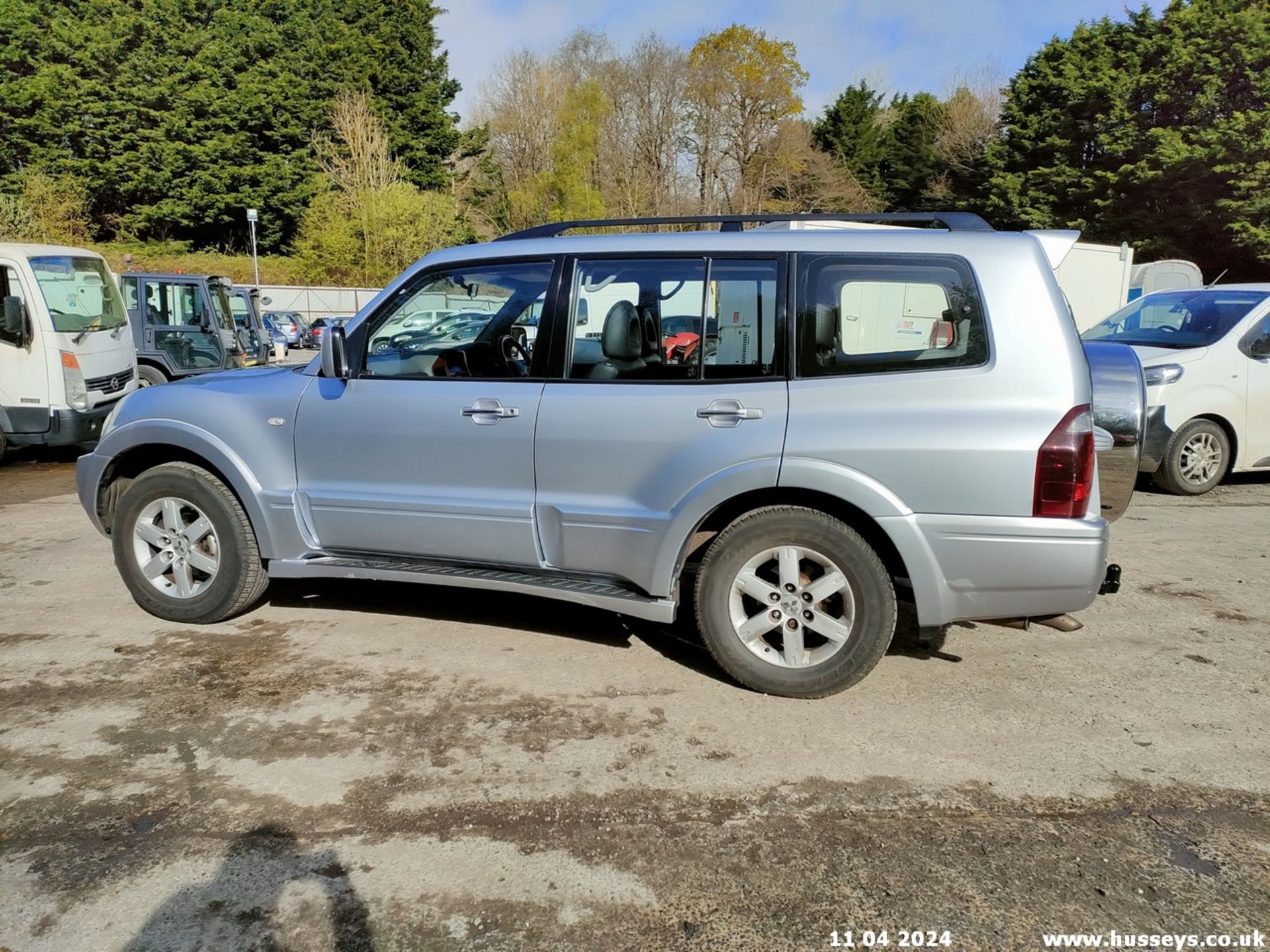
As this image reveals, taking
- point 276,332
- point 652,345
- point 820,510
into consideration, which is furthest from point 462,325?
point 276,332

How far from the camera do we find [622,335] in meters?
4.02

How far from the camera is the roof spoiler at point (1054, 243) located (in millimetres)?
3672

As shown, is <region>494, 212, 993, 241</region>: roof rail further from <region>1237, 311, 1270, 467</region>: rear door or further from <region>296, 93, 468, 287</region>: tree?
<region>296, 93, 468, 287</region>: tree

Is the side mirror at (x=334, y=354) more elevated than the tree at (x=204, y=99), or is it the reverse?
the tree at (x=204, y=99)

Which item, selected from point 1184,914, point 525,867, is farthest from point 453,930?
point 1184,914

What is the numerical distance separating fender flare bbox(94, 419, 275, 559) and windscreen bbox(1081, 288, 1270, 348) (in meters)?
7.40

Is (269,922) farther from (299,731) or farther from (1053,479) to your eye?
(1053,479)

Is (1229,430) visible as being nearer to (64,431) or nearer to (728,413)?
(728,413)

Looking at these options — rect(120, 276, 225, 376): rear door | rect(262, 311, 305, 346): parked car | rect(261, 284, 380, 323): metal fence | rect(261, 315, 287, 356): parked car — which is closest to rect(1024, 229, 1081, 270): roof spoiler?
rect(120, 276, 225, 376): rear door

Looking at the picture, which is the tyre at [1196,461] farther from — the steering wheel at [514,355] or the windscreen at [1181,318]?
the steering wheel at [514,355]

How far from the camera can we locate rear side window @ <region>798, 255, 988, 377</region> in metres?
3.61

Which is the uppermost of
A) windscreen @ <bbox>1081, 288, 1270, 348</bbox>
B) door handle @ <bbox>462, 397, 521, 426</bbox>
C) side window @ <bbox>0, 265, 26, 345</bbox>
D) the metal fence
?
the metal fence

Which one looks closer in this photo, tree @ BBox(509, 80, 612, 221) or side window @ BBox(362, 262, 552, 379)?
A: side window @ BBox(362, 262, 552, 379)

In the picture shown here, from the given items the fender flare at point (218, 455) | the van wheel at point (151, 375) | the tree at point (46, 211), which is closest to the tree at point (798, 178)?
the tree at point (46, 211)
